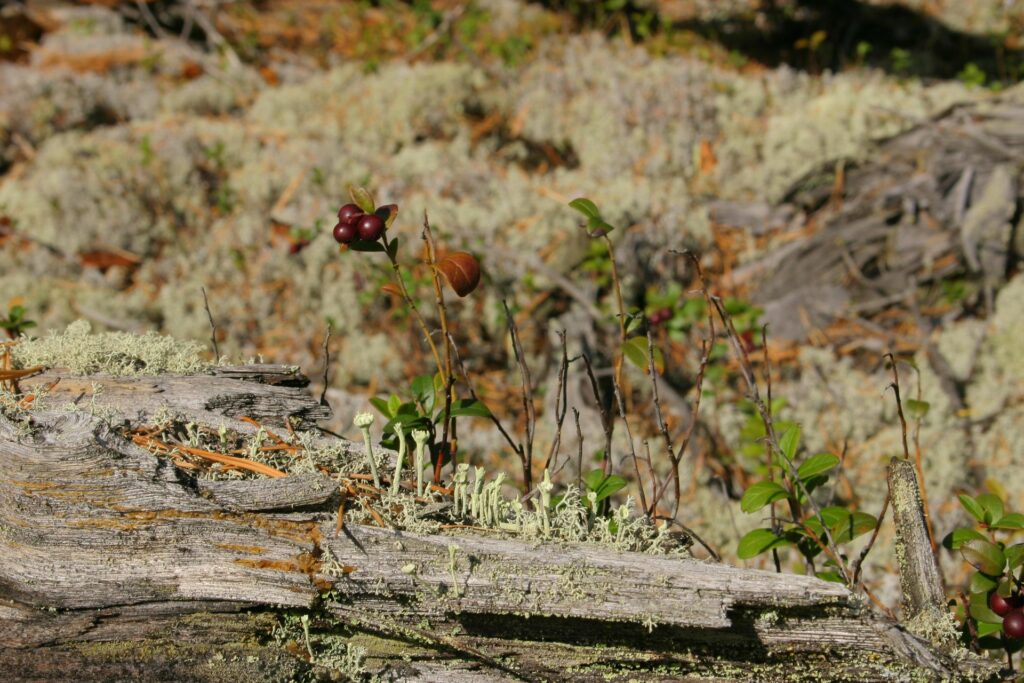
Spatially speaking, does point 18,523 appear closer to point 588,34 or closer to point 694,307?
point 694,307

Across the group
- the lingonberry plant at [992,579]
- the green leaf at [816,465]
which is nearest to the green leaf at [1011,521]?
the lingonberry plant at [992,579]

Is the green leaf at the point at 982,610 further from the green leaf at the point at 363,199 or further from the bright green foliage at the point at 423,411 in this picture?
the green leaf at the point at 363,199

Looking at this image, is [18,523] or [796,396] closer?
[18,523]

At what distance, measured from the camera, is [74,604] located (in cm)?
199

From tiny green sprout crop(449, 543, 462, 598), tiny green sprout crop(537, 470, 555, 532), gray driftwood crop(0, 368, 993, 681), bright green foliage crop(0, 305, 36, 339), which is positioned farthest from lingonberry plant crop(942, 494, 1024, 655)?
bright green foliage crop(0, 305, 36, 339)

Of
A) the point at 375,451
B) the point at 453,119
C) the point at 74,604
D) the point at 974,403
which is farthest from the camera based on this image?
the point at 453,119

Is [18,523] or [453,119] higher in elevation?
[453,119]

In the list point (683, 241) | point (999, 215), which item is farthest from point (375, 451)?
point (999, 215)

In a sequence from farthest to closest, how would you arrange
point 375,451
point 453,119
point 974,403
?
point 453,119, point 974,403, point 375,451

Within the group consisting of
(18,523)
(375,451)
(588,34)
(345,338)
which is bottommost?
(345,338)

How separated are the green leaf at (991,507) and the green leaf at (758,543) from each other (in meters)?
0.57

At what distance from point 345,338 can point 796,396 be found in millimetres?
3047

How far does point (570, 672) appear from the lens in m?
2.08

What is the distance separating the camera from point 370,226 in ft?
6.95
